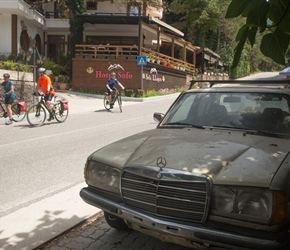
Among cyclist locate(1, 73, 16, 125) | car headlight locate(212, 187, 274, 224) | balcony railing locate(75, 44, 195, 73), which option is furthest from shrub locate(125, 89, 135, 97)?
car headlight locate(212, 187, 274, 224)

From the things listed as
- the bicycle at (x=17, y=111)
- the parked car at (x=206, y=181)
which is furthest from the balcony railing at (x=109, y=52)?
the parked car at (x=206, y=181)

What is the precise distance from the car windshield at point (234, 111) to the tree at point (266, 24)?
1.49 metres

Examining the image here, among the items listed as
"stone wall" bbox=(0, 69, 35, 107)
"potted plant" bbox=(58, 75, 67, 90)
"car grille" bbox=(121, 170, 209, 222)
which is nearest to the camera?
"car grille" bbox=(121, 170, 209, 222)

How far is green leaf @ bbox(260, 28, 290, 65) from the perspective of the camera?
2328mm

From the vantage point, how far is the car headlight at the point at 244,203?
8.21 ft

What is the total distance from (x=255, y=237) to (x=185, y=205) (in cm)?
58

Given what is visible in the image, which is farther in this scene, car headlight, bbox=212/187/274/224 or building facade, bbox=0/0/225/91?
building facade, bbox=0/0/225/91

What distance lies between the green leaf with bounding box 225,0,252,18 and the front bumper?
62.5 inches

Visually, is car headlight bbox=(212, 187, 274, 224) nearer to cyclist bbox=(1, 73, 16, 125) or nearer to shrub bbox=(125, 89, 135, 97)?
cyclist bbox=(1, 73, 16, 125)

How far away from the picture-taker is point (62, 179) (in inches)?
228

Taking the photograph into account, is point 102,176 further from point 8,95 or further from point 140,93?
point 140,93

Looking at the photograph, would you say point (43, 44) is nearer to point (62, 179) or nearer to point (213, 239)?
point (62, 179)

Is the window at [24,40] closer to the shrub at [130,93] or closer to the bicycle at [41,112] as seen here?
the shrub at [130,93]

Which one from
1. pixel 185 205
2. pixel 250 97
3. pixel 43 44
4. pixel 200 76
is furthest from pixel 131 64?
pixel 185 205
